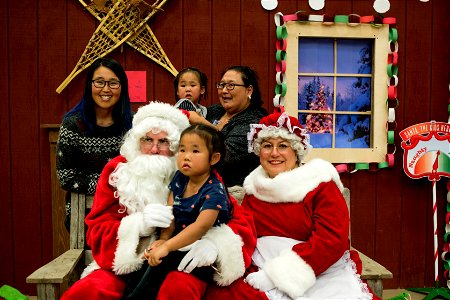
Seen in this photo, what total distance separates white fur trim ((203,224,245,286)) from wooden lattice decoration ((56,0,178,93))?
1.96 metres

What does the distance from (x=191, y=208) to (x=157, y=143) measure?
0.36m

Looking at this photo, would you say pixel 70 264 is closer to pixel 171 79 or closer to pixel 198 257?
pixel 198 257

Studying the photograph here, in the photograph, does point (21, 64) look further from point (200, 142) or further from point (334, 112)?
point (334, 112)

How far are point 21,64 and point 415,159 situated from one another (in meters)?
3.18

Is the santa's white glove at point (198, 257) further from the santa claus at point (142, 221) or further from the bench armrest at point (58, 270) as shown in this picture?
the bench armrest at point (58, 270)

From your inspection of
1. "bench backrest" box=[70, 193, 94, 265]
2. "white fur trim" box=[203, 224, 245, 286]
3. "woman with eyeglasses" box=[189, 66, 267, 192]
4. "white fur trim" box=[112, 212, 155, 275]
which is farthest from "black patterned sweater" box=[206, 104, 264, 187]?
"bench backrest" box=[70, 193, 94, 265]

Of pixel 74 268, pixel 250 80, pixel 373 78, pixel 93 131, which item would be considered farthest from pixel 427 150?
pixel 74 268

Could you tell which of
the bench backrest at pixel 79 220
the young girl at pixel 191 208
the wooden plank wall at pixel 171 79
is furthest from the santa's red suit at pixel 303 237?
the wooden plank wall at pixel 171 79

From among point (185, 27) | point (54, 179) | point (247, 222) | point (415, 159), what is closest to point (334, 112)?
point (415, 159)

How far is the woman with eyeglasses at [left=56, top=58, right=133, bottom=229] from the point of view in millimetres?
2262

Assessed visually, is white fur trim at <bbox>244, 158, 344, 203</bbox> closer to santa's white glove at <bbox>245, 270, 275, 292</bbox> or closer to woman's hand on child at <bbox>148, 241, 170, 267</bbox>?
santa's white glove at <bbox>245, 270, 275, 292</bbox>

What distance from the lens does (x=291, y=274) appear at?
1861 mm

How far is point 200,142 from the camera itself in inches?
71.7

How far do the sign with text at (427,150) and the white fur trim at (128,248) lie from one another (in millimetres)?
2443
